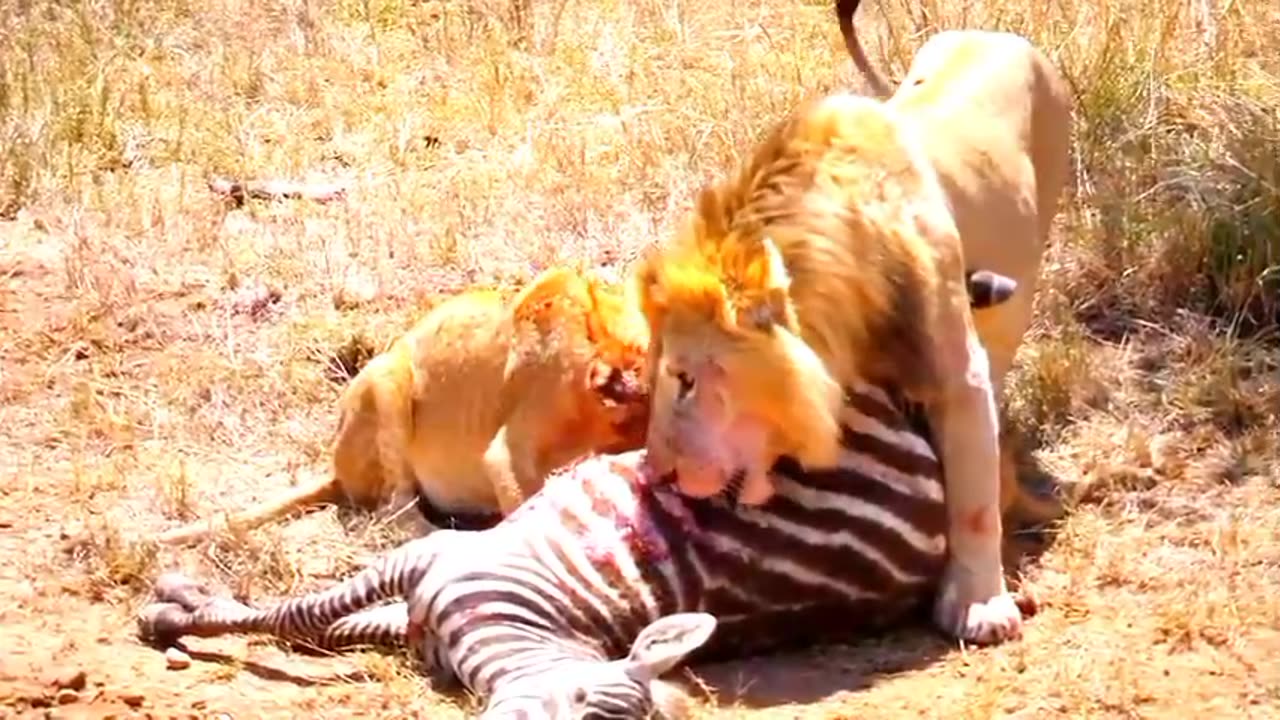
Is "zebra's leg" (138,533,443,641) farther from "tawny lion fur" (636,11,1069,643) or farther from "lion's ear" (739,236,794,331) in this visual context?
"lion's ear" (739,236,794,331)

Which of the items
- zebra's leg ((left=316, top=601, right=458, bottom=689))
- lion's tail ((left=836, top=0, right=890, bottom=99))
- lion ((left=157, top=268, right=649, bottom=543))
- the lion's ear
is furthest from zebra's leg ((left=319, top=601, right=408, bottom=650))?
lion's tail ((left=836, top=0, right=890, bottom=99))

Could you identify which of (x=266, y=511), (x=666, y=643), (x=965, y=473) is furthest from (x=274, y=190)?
(x=666, y=643)

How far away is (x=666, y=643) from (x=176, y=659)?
1251 mm

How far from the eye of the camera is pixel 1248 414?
635cm

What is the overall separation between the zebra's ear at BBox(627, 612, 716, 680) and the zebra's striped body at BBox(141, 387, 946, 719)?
0.13 meters

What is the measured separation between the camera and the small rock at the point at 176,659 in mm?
5191

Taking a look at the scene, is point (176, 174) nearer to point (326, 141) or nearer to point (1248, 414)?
point (326, 141)

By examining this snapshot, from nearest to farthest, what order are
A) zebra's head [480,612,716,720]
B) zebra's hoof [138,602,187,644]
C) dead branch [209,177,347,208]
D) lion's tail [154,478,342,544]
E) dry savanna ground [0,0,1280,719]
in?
zebra's head [480,612,716,720] → dry savanna ground [0,0,1280,719] → zebra's hoof [138,602,187,644] → lion's tail [154,478,342,544] → dead branch [209,177,347,208]

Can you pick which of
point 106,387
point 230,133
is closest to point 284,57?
point 230,133

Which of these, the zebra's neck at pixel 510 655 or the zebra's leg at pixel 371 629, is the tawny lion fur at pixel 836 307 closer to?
the zebra's neck at pixel 510 655

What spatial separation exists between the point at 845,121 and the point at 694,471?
101cm

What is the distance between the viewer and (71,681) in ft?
16.4

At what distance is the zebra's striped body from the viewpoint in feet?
16.2

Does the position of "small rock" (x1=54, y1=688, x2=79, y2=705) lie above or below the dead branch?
below
